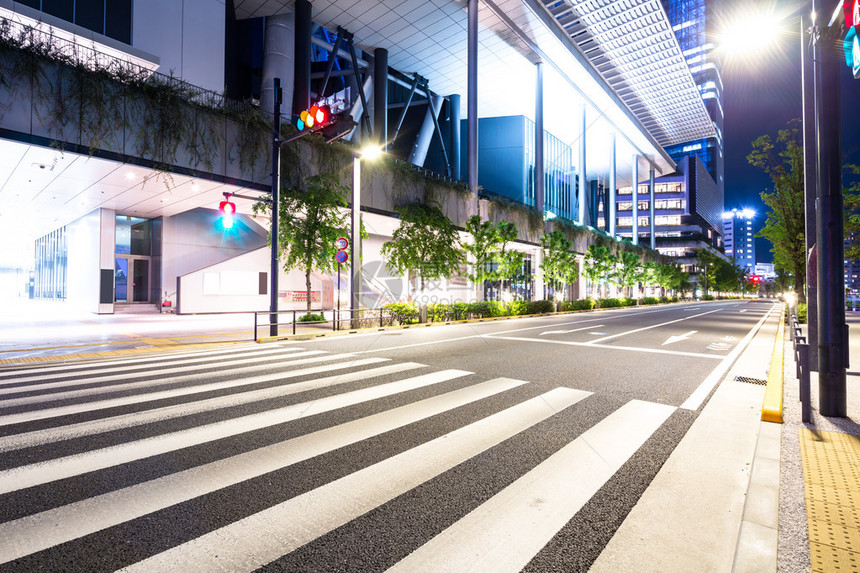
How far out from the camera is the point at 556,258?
34781 millimetres

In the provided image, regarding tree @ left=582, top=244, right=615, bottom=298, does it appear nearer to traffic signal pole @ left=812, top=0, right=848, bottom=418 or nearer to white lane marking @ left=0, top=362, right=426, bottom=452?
traffic signal pole @ left=812, top=0, right=848, bottom=418

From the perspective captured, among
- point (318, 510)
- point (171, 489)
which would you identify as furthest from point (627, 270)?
point (171, 489)

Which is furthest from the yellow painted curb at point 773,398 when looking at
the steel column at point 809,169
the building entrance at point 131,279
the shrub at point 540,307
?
the building entrance at point 131,279

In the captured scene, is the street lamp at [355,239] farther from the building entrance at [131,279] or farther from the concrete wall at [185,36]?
the building entrance at [131,279]

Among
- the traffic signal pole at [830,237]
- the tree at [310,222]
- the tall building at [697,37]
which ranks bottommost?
the traffic signal pole at [830,237]

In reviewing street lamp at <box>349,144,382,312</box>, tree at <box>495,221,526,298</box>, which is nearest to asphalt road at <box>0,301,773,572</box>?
street lamp at <box>349,144,382,312</box>

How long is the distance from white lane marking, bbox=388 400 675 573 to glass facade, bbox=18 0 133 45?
26.7m

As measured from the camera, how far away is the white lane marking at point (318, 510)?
2.43 meters

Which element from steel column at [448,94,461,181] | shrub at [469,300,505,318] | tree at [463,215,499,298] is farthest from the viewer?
steel column at [448,94,461,181]

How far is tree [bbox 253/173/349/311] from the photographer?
704 inches

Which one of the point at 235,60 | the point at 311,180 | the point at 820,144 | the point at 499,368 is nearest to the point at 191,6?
the point at 235,60

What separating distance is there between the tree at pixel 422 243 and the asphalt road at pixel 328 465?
14590mm

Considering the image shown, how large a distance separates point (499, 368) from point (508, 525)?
5.81m

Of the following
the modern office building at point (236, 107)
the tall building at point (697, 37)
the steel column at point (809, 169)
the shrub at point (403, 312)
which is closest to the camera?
the steel column at point (809, 169)
